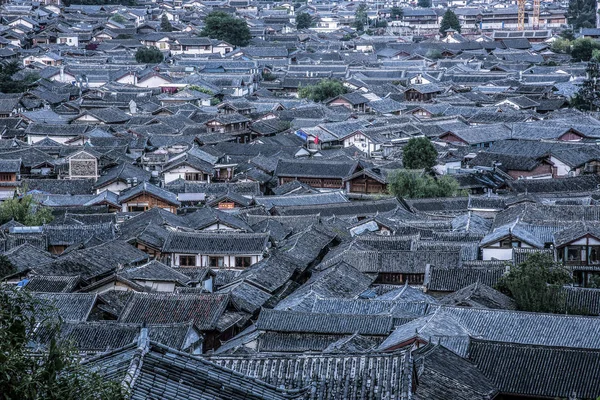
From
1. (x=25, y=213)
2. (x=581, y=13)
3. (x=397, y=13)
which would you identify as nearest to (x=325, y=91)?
(x=25, y=213)

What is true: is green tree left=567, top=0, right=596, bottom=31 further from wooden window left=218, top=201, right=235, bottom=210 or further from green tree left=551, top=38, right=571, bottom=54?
wooden window left=218, top=201, right=235, bottom=210

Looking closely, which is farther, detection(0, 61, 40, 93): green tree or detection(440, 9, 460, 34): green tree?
detection(440, 9, 460, 34): green tree

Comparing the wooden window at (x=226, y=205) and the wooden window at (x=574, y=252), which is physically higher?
the wooden window at (x=574, y=252)

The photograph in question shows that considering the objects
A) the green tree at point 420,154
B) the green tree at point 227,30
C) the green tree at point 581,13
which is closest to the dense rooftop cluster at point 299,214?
the green tree at point 420,154

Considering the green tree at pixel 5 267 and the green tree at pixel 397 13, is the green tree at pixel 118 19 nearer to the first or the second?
the green tree at pixel 397 13

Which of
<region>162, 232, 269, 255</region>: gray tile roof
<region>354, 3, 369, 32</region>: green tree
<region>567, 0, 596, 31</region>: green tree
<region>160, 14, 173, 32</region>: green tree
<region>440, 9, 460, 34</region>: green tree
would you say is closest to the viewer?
<region>162, 232, 269, 255</region>: gray tile roof

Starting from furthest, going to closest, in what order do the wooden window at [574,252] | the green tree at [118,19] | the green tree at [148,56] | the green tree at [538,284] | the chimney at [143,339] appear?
the green tree at [118,19] < the green tree at [148,56] < the wooden window at [574,252] < the green tree at [538,284] < the chimney at [143,339]

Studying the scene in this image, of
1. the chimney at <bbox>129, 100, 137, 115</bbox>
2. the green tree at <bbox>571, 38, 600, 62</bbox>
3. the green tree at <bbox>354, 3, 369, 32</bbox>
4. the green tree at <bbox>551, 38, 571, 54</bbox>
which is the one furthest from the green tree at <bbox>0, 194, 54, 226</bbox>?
the green tree at <bbox>354, 3, 369, 32</bbox>
